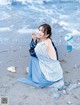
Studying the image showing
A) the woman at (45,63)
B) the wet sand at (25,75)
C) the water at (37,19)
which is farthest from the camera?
the water at (37,19)

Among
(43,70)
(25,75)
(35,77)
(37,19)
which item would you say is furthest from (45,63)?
(37,19)

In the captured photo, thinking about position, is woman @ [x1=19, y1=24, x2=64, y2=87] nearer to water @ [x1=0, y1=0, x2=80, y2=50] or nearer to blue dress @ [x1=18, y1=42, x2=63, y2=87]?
blue dress @ [x1=18, y1=42, x2=63, y2=87]

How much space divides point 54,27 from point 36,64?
1.52 meters

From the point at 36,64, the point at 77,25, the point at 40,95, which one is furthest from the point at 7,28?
the point at 40,95

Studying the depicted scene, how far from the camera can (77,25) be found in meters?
4.58

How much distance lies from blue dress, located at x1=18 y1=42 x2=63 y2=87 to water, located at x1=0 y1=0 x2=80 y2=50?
990 mm

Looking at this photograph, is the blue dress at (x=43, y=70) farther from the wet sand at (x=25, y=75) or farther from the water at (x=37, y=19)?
the water at (x=37, y=19)

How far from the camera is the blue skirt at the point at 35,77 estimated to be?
3.05 meters

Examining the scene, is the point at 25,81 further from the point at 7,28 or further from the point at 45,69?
the point at 7,28

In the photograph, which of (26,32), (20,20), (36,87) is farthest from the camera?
(20,20)

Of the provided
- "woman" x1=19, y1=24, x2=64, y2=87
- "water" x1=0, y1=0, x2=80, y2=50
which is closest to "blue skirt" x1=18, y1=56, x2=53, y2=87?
"woman" x1=19, y1=24, x2=64, y2=87

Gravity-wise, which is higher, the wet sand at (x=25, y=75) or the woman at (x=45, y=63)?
the woman at (x=45, y=63)

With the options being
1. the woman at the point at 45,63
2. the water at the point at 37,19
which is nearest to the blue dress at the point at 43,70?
the woman at the point at 45,63

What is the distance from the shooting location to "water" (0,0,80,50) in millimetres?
4248
